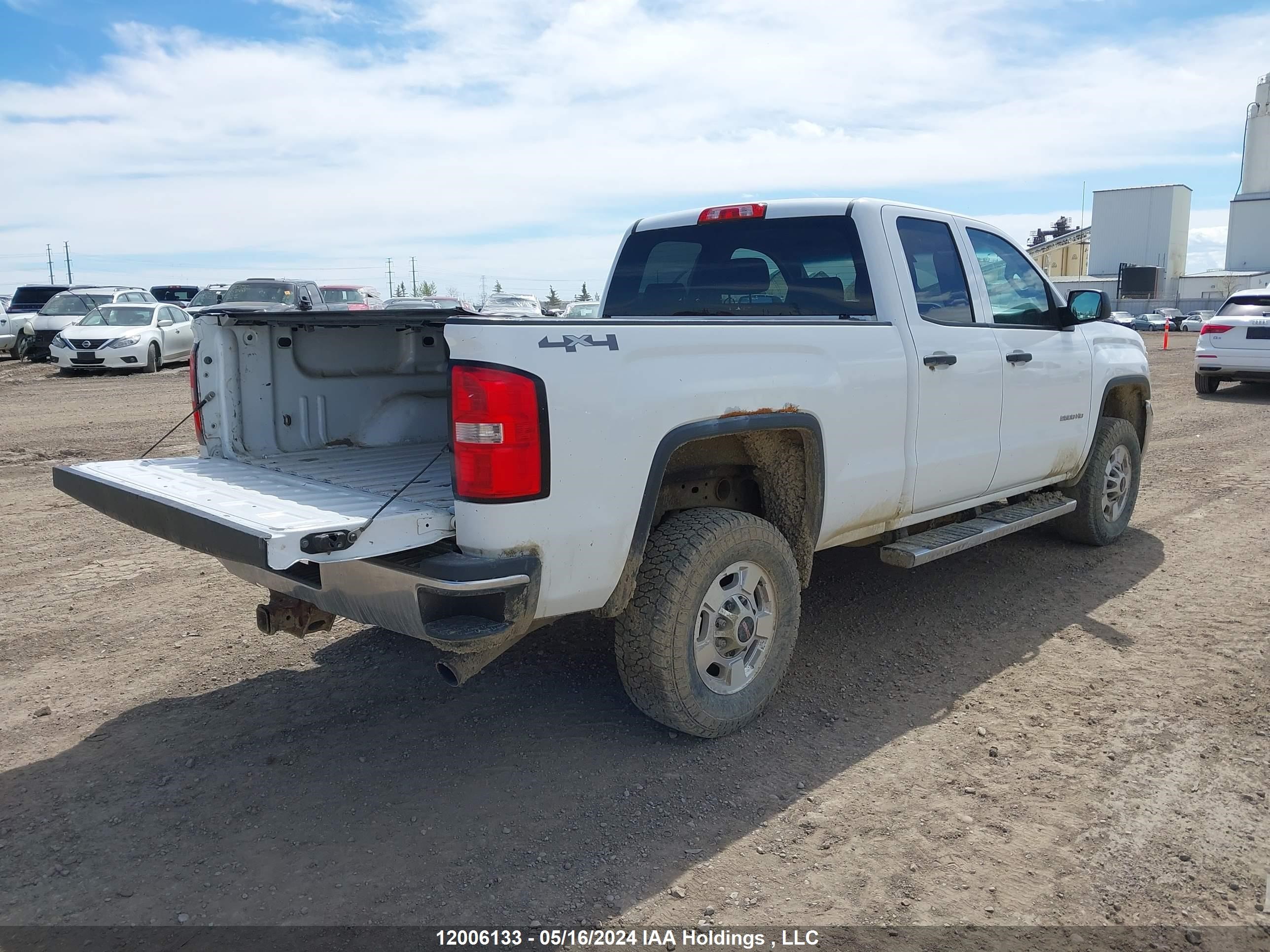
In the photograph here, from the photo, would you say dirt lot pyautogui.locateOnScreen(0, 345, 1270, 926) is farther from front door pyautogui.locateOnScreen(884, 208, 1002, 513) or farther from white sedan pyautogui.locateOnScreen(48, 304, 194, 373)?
white sedan pyautogui.locateOnScreen(48, 304, 194, 373)

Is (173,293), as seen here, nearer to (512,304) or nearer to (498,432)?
(512,304)

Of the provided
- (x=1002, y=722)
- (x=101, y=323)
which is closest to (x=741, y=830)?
(x=1002, y=722)

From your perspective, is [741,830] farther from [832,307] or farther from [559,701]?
[832,307]

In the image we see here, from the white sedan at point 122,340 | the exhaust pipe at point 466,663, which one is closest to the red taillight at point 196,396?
the exhaust pipe at point 466,663

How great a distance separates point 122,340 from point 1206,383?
19656 millimetres

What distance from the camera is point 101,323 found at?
2041cm

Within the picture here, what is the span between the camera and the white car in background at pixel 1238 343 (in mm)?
15727

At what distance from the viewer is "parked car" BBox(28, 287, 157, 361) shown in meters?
22.0

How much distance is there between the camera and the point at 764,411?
378 cm

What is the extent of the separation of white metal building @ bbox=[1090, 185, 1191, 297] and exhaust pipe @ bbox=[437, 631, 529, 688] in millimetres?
70800

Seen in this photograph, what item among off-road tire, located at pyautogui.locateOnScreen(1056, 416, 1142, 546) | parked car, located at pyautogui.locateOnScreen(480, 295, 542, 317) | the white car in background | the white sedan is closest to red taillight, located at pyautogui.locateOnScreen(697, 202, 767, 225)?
off-road tire, located at pyautogui.locateOnScreen(1056, 416, 1142, 546)

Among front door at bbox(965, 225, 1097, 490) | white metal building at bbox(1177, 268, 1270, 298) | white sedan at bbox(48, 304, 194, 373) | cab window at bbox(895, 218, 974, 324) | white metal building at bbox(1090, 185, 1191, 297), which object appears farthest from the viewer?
white metal building at bbox(1090, 185, 1191, 297)

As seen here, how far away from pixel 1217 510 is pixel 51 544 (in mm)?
8517

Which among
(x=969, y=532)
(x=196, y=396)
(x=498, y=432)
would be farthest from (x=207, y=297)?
(x=498, y=432)
